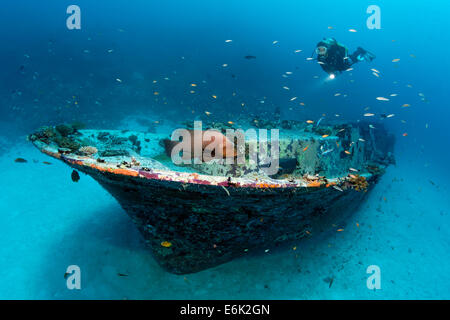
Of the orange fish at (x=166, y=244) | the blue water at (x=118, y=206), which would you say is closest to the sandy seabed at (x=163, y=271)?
the blue water at (x=118, y=206)

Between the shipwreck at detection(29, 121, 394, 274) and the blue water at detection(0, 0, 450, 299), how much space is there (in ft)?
3.52

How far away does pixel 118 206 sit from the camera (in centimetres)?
706

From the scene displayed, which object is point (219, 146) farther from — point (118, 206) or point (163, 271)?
point (118, 206)

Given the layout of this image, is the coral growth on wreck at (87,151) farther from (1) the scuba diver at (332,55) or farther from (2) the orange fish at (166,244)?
(1) the scuba diver at (332,55)

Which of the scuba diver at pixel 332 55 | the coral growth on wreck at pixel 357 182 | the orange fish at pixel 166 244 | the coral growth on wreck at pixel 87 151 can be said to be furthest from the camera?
the scuba diver at pixel 332 55

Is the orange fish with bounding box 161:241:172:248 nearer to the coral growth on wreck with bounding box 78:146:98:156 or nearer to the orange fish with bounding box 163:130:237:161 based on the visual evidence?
the orange fish with bounding box 163:130:237:161

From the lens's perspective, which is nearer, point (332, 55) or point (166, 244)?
point (166, 244)

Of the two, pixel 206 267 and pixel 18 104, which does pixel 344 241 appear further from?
pixel 18 104

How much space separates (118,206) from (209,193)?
5577 millimetres

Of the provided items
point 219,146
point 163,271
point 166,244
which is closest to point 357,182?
point 219,146

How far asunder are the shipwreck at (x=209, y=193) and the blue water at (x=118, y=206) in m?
1.07

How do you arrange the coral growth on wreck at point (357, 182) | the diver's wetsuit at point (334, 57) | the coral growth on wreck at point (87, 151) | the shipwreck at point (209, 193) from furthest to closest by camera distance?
the diver's wetsuit at point (334, 57) < the coral growth on wreck at point (357, 182) < the coral growth on wreck at point (87, 151) < the shipwreck at point (209, 193)

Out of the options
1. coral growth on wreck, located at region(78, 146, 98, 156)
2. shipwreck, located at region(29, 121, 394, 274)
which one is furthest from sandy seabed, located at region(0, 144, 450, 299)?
coral growth on wreck, located at region(78, 146, 98, 156)

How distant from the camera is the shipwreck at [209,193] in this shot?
264 cm
